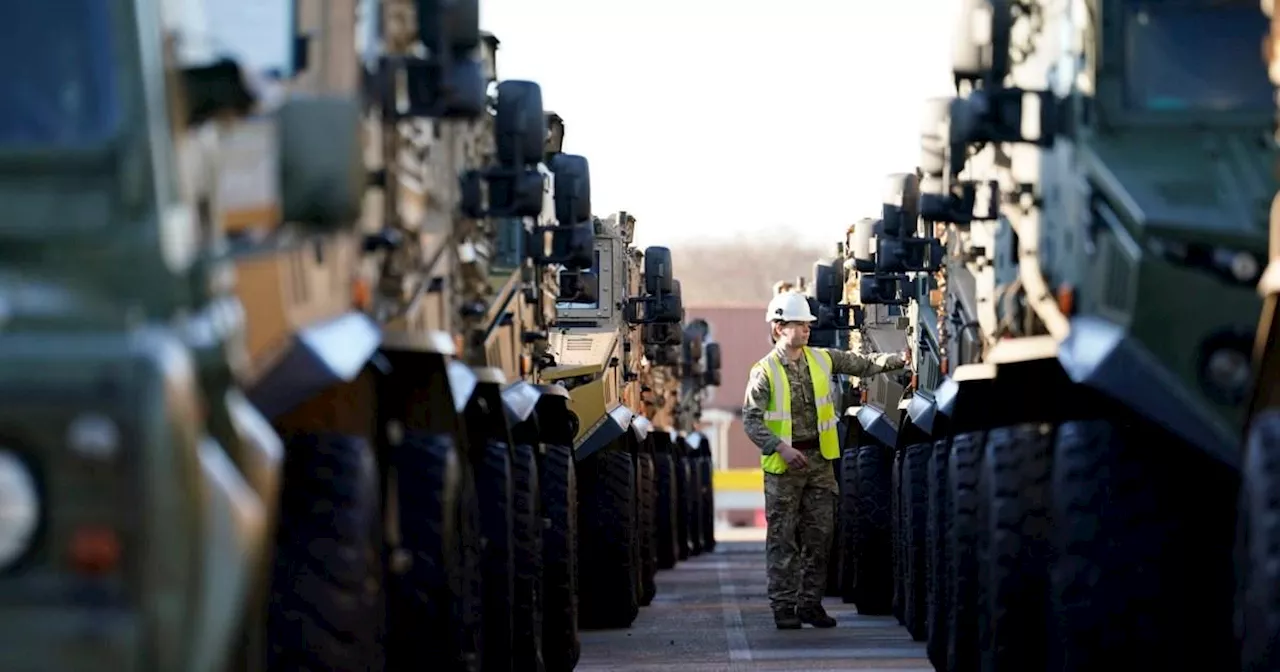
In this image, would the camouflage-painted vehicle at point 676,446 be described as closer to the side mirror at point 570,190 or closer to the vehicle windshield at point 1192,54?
the side mirror at point 570,190

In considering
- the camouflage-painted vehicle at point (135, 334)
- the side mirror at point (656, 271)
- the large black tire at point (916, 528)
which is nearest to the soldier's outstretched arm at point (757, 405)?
the large black tire at point (916, 528)

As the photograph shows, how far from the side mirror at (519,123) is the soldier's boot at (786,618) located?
580cm

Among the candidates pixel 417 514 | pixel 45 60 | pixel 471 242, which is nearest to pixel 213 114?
pixel 45 60

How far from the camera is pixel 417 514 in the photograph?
962cm

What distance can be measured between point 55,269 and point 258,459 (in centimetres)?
64

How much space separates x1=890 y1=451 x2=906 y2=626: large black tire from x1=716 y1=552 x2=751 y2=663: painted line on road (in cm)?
106

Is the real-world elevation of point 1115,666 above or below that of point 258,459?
below

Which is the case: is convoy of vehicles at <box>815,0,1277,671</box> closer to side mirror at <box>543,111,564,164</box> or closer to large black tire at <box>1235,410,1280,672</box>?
large black tire at <box>1235,410,1280,672</box>

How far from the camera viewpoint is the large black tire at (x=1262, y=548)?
7094 mm

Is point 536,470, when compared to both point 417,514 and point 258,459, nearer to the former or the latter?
point 417,514

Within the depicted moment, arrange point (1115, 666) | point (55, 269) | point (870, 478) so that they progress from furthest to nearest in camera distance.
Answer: point (870, 478) → point (1115, 666) → point (55, 269)

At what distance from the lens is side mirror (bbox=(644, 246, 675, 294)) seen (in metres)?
25.8

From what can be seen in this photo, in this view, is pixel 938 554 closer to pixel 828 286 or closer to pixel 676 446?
pixel 828 286

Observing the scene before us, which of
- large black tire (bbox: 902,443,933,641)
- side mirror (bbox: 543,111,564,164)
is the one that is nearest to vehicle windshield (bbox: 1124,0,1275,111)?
large black tire (bbox: 902,443,933,641)
